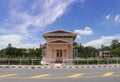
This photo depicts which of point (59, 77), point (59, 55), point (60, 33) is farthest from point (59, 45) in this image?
point (59, 77)

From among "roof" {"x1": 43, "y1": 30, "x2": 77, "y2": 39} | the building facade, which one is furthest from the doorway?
"roof" {"x1": 43, "y1": 30, "x2": 77, "y2": 39}

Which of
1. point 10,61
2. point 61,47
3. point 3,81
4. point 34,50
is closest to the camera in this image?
point 3,81

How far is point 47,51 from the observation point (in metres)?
49.1

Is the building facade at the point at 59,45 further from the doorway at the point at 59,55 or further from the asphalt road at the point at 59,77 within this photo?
the asphalt road at the point at 59,77

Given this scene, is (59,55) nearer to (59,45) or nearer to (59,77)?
(59,45)

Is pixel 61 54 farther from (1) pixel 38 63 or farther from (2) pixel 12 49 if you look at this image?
(2) pixel 12 49

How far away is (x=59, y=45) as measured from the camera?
48.3 meters

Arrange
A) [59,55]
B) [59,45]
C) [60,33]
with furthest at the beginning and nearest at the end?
[60,33] < [59,55] < [59,45]

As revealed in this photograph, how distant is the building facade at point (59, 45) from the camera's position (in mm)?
48250

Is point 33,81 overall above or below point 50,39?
below

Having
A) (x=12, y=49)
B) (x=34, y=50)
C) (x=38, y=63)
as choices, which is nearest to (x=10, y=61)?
(x=38, y=63)

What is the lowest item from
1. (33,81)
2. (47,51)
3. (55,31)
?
(33,81)

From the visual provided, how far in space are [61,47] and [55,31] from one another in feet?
11.9

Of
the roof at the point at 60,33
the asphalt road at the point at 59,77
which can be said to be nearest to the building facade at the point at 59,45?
the roof at the point at 60,33
